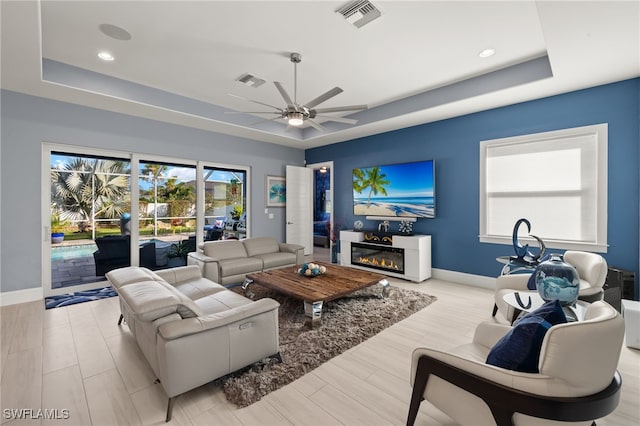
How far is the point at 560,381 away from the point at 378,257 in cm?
419

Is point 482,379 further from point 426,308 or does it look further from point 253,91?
point 253,91

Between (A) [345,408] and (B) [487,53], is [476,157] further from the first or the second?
(A) [345,408]

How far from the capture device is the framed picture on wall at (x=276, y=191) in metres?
6.45

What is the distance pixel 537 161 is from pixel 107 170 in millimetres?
6527

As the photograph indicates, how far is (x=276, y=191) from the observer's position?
6594 mm

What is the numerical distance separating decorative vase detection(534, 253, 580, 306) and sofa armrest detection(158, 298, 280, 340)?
1806 millimetres

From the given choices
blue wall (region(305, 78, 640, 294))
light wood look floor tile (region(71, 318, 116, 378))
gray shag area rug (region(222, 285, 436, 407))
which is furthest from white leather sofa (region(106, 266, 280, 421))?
blue wall (region(305, 78, 640, 294))

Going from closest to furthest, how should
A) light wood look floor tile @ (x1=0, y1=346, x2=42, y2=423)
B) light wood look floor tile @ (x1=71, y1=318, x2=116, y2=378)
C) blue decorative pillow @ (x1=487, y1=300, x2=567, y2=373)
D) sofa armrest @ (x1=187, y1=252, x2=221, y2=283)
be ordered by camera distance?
1. blue decorative pillow @ (x1=487, y1=300, x2=567, y2=373)
2. light wood look floor tile @ (x1=0, y1=346, x2=42, y2=423)
3. light wood look floor tile @ (x1=71, y1=318, x2=116, y2=378)
4. sofa armrest @ (x1=187, y1=252, x2=221, y2=283)

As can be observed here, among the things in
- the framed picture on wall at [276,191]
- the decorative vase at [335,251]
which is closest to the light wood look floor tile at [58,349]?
the framed picture on wall at [276,191]

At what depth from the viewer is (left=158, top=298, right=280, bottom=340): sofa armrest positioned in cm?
169

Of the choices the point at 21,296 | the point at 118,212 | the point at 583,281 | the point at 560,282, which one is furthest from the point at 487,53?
the point at 21,296

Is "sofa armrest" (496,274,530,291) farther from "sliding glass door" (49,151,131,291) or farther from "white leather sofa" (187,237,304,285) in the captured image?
"sliding glass door" (49,151,131,291)

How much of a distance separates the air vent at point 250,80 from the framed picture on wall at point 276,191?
2.63 m

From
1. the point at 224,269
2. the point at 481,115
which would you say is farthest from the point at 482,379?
the point at 481,115
